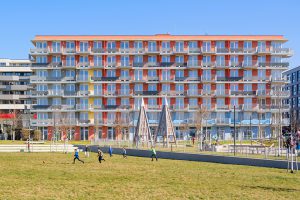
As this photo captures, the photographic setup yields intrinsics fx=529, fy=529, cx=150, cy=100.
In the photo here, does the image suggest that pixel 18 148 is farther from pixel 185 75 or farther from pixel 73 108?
pixel 185 75

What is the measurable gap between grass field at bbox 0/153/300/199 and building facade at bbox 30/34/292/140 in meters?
60.8

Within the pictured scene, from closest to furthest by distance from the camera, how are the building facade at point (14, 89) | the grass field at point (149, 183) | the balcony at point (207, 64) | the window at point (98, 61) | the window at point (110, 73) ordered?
the grass field at point (149, 183) → the balcony at point (207, 64) → the window at point (98, 61) → the window at point (110, 73) → the building facade at point (14, 89)

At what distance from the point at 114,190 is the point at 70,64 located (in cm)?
7602

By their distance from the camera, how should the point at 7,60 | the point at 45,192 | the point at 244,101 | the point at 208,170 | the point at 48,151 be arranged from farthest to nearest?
the point at 7,60, the point at 244,101, the point at 48,151, the point at 208,170, the point at 45,192

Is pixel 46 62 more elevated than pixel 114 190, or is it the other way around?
pixel 46 62

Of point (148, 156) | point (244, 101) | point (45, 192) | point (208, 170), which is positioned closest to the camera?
point (45, 192)

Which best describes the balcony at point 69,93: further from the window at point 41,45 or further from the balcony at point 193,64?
the balcony at point 193,64

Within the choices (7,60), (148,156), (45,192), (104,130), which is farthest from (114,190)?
(7,60)

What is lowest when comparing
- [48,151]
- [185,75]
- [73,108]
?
[48,151]

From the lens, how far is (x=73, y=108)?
99688mm

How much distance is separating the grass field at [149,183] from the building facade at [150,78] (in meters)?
60.8

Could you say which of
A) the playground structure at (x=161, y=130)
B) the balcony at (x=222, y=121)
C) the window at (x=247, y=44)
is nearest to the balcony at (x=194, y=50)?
the window at (x=247, y=44)

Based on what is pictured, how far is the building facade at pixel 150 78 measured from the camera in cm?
9950

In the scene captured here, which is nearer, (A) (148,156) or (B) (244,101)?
(A) (148,156)
